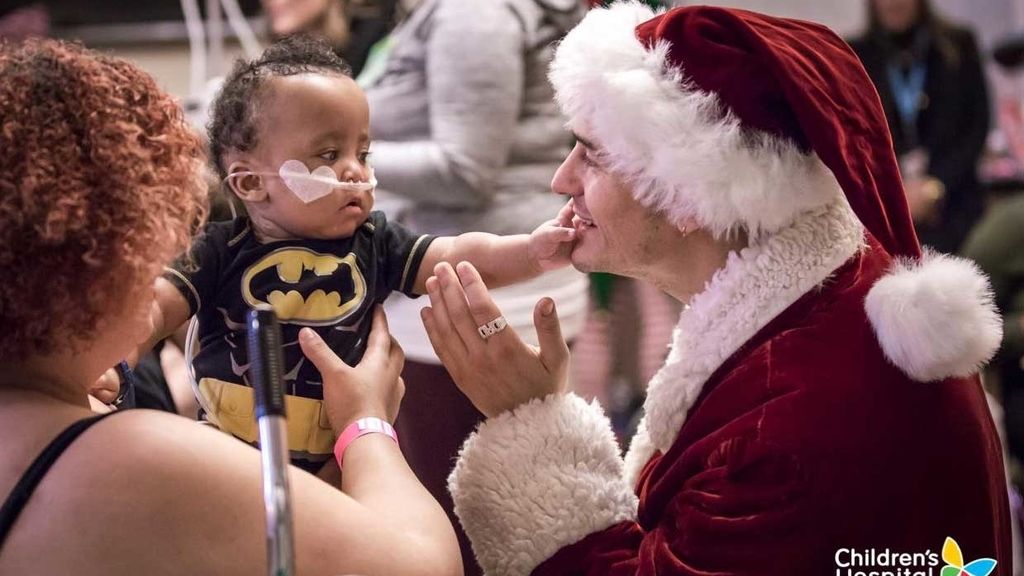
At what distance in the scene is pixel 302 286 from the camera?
4.69ft

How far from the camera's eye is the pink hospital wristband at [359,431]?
1.31 m

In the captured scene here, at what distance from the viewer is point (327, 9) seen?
8.71 feet

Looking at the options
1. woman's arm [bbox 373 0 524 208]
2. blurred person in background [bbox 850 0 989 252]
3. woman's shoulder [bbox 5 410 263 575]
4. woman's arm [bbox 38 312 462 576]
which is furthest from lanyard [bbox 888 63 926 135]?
woman's shoulder [bbox 5 410 263 575]

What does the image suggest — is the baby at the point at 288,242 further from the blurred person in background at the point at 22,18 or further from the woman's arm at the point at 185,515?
the blurred person in background at the point at 22,18

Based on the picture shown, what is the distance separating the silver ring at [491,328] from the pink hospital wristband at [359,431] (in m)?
0.19

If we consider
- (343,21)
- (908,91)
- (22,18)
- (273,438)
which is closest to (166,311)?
(273,438)

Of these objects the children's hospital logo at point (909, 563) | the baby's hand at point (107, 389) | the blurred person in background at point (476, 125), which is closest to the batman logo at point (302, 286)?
the baby's hand at point (107, 389)

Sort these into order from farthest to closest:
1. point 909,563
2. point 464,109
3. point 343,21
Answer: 1. point 343,21
2. point 464,109
3. point 909,563

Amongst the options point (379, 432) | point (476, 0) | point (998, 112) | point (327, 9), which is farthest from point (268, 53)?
point (998, 112)

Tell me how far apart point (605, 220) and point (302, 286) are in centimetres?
36

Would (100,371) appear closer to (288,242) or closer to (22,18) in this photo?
(288,242)

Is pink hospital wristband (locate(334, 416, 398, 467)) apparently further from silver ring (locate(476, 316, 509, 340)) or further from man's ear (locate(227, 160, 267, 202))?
man's ear (locate(227, 160, 267, 202))

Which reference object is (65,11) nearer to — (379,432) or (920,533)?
(379,432)

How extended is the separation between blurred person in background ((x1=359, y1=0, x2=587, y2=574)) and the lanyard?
2.13 meters
